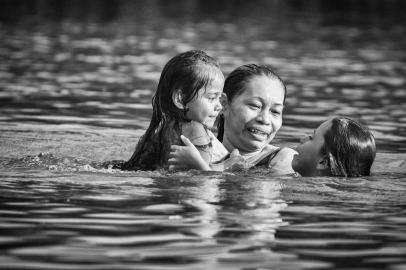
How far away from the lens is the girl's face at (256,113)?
34.4ft

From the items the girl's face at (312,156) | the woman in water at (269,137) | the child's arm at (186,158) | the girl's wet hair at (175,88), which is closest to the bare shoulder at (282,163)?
the woman in water at (269,137)

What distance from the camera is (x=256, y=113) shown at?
10508 mm

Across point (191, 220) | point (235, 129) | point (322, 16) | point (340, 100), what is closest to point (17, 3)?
point (322, 16)

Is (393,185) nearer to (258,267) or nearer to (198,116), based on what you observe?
(198,116)

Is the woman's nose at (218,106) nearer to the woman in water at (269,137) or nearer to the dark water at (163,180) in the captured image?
the woman in water at (269,137)

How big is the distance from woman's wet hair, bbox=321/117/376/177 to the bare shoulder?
0.33 meters

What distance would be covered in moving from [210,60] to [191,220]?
94.7 inches

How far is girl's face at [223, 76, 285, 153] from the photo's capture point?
10.5m

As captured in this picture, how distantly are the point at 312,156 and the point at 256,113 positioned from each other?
68 cm

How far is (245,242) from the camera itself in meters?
7.31

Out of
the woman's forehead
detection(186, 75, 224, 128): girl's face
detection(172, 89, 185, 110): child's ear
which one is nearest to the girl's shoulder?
detection(186, 75, 224, 128): girl's face

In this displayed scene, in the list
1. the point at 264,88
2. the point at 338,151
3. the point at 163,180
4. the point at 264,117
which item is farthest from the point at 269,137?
the point at 163,180

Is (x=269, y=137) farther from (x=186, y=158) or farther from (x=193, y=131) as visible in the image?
(x=186, y=158)

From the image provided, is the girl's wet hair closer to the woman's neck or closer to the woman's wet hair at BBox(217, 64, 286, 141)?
the woman's wet hair at BBox(217, 64, 286, 141)
